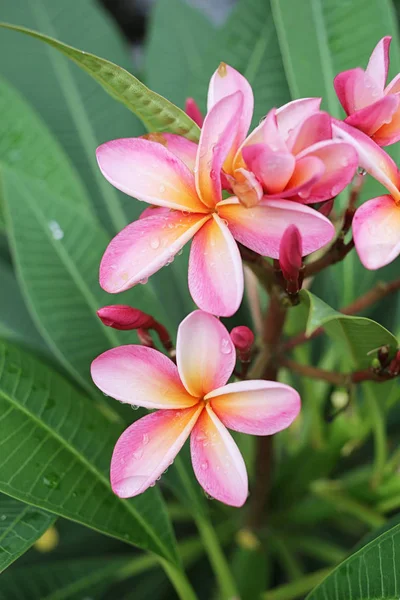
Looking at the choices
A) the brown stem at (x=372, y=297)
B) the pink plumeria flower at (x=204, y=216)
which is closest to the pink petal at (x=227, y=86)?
the pink plumeria flower at (x=204, y=216)

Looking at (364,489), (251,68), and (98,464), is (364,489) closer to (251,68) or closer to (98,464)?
(98,464)

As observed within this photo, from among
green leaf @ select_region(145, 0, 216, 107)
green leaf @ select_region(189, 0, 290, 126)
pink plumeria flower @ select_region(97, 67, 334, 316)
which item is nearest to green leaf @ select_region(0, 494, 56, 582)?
pink plumeria flower @ select_region(97, 67, 334, 316)

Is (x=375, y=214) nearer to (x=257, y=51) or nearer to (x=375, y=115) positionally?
(x=375, y=115)

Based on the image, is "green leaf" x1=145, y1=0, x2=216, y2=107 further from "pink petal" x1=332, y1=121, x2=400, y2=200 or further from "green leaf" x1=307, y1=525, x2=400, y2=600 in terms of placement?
"green leaf" x1=307, y1=525, x2=400, y2=600

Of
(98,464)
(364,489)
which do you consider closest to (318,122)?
(98,464)

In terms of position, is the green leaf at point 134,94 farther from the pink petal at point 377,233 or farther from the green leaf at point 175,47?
the green leaf at point 175,47

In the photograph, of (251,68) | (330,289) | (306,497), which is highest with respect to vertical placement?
(251,68)
